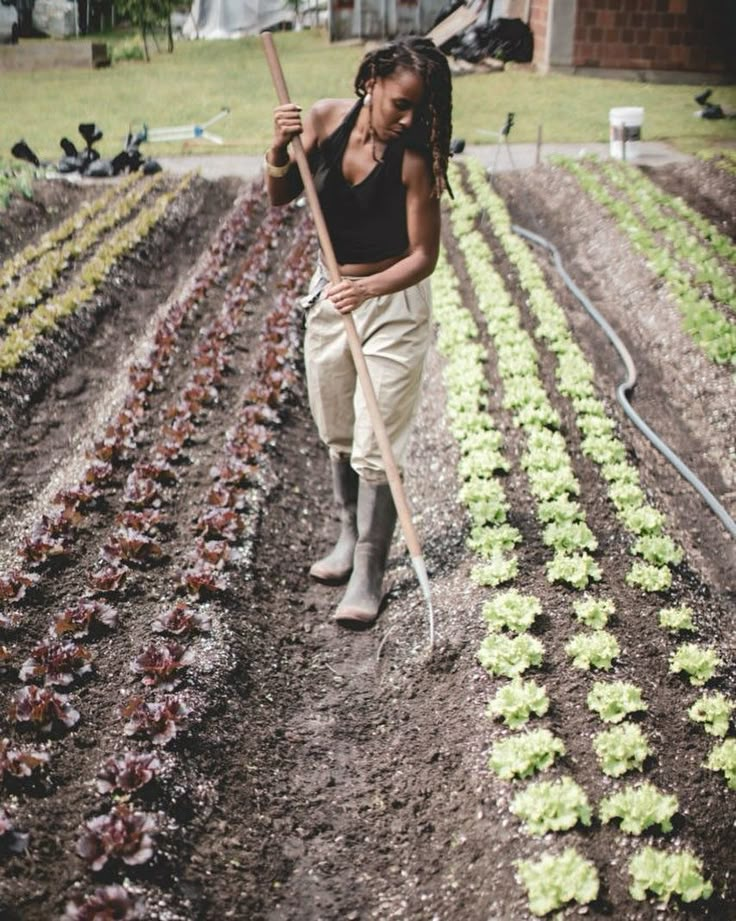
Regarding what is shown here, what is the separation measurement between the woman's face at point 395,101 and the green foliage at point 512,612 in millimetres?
2005

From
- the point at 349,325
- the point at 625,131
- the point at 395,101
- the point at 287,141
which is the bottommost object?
the point at 625,131

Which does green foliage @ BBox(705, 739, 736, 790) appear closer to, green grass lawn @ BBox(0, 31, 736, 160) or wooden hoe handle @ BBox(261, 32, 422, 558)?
wooden hoe handle @ BBox(261, 32, 422, 558)

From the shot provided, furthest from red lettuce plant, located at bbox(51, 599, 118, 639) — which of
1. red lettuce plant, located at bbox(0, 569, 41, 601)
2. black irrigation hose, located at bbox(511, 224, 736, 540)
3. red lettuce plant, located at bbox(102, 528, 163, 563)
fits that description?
black irrigation hose, located at bbox(511, 224, 736, 540)

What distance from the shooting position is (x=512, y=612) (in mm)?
4047

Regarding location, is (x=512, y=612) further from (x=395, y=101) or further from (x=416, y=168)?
(x=395, y=101)

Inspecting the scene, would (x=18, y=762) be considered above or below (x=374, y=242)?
below

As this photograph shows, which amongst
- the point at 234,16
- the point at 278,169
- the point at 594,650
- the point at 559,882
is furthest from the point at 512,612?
the point at 234,16

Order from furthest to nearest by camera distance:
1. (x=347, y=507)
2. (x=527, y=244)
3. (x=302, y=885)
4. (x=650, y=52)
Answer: (x=650, y=52), (x=527, y=244), (x=347, y=507), (x=302, y=885)

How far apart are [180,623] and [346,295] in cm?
159

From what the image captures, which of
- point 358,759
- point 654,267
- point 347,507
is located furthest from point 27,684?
point 654,267

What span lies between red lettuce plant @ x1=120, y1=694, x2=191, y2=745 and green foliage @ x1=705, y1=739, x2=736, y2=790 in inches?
76.7

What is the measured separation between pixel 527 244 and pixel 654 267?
1.85 metres

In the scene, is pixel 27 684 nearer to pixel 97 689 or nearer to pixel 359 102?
pixel 97 689

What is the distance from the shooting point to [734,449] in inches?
239
